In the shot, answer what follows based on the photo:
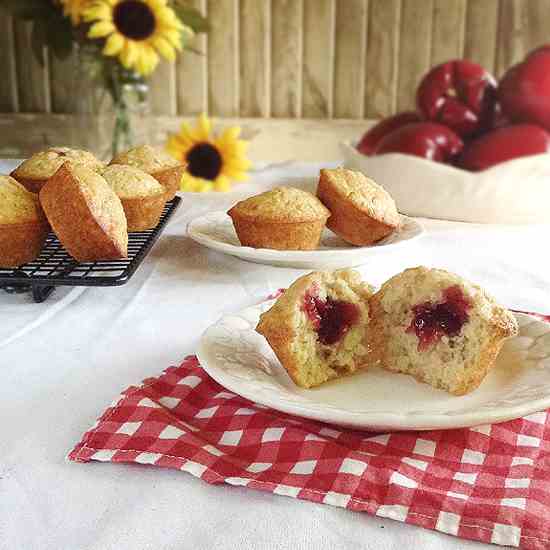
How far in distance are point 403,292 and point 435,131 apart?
869mm

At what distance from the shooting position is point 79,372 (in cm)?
79

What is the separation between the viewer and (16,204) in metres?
1.01

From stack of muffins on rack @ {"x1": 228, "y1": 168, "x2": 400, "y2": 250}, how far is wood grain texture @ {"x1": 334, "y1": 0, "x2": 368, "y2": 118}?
201 cm

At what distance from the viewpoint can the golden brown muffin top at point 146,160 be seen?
4.16 ft

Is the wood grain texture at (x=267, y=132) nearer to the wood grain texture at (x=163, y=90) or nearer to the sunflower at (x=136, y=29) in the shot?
the wood grain texture at (x=163, y=90)

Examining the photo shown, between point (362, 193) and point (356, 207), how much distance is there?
4 cm

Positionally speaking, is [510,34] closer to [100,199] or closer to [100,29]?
[100,29]

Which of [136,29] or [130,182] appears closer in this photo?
[130,182]

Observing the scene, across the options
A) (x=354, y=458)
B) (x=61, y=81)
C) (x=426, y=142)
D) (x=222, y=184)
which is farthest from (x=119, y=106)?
(x=354, y=458)

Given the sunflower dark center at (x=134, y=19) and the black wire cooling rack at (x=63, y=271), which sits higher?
the sunflower dark center at (x=134, y=19)

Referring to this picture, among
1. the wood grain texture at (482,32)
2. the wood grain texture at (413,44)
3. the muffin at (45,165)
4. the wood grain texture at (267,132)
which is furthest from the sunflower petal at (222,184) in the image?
the wood grain texture at (482,32)

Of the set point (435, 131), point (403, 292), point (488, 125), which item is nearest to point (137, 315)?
point (403, 292)

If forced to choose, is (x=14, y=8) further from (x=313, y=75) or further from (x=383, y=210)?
(x=383, y=210)

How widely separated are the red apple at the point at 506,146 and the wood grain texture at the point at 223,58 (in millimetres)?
1823
